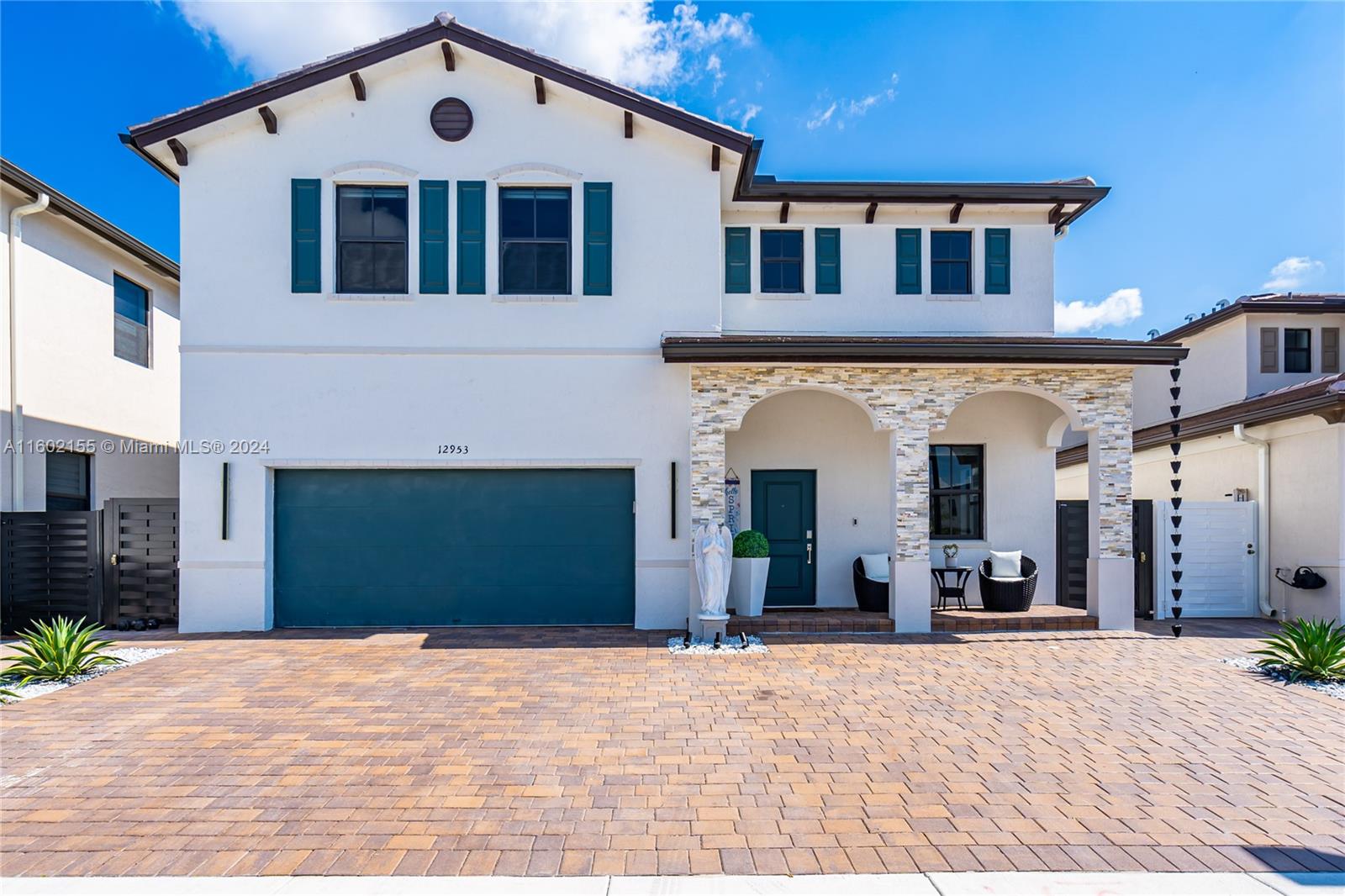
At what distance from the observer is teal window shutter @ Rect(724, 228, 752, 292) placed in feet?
40.4

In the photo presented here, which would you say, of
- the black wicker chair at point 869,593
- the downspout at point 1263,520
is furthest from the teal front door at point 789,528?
the downspout at point 1263,520

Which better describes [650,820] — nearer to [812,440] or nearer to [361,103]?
[812,440]

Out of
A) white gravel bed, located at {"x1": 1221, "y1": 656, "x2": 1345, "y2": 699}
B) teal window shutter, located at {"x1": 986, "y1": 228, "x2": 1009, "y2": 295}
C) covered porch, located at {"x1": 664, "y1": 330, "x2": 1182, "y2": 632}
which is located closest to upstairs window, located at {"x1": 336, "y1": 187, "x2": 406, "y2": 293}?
covered porch, located at {"x1": 664, "y1": 330, "x2": 1182, "y2": 632}

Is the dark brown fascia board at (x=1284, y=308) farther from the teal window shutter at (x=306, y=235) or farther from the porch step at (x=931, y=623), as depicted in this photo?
the teal window shutter at (x=306, y=235)

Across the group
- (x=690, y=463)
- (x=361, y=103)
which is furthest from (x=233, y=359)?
(x=690, y=463)

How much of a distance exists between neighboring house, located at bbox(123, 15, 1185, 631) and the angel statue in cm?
91

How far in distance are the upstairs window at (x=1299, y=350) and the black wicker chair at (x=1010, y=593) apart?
10.2m

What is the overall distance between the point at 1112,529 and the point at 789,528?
475 cm

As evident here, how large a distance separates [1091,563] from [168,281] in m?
18.7

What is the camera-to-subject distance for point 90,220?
12891mm

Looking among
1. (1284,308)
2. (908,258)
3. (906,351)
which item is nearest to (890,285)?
(908,258)

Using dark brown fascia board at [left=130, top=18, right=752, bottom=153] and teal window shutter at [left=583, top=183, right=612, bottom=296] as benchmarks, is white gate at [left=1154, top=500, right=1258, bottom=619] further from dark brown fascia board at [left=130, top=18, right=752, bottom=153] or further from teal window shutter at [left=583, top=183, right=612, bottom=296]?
teal window shutter at [left=583, top=183, right=612, bottom=296]

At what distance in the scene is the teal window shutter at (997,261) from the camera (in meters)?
12.4

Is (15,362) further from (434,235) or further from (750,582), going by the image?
(750,582)
